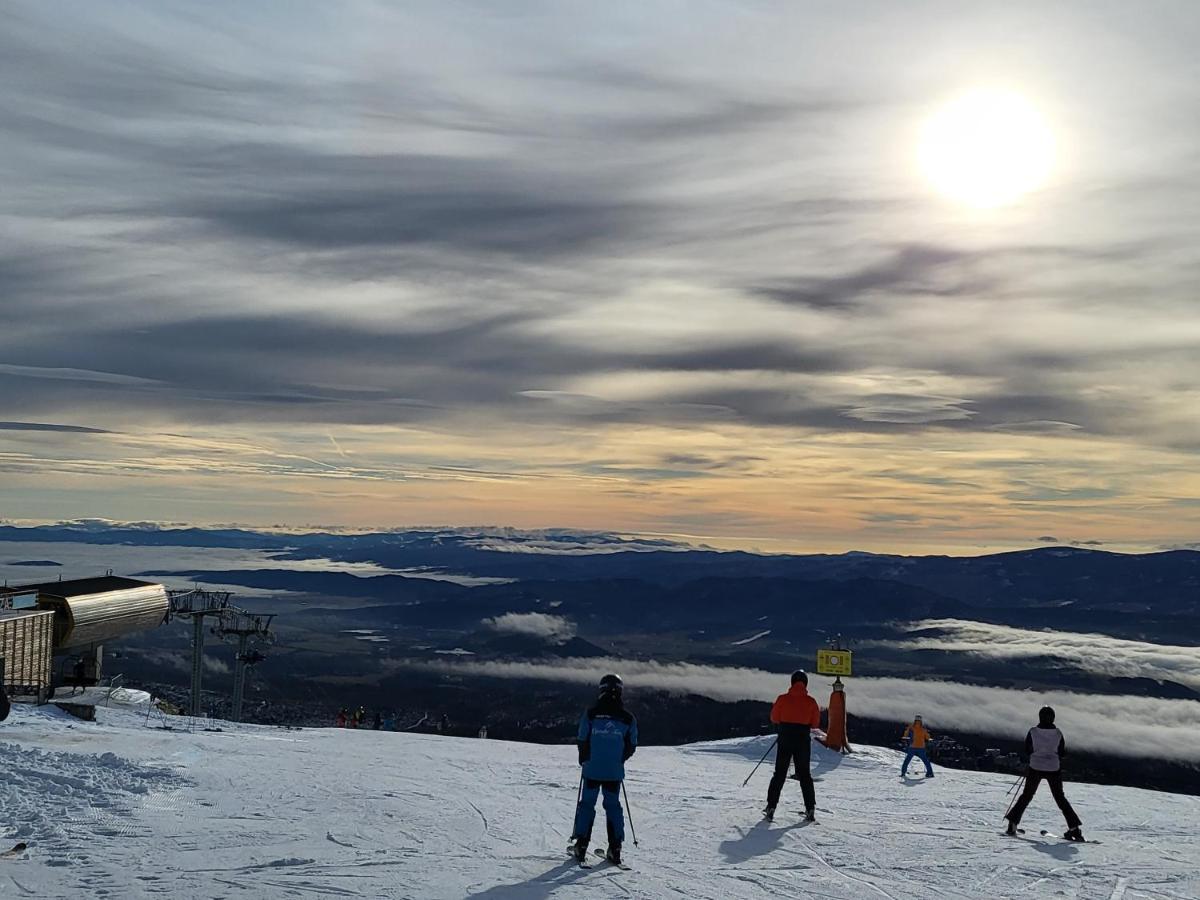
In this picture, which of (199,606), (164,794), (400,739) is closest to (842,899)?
(164,794)

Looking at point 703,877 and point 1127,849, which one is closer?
point 703,877

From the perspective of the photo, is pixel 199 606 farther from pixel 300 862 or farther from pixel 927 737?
pixel 300 862

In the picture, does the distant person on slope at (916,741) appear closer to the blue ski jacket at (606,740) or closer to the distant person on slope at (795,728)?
the distant person on slope at (795,728)

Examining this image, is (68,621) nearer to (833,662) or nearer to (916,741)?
(833,662)

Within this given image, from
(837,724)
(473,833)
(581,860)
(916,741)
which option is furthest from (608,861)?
(837,724)

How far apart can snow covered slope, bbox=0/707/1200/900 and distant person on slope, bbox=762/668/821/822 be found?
55 centimetres

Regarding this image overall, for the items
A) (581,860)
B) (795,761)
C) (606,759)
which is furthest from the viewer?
(795,761)

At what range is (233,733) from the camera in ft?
73.4

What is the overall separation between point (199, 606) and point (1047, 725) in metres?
48.9

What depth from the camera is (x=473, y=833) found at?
12141 mm

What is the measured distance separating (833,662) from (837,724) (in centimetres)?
301

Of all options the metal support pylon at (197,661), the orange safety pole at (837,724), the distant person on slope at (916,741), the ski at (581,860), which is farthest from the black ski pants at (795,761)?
the metal support pylon at (197,661)

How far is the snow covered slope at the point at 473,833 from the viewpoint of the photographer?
9633 mm

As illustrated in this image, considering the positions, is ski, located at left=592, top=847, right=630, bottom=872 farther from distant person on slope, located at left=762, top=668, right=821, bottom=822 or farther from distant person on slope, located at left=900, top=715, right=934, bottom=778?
distant person on slope, located at left=900, top=715, right=934, bottom=778
